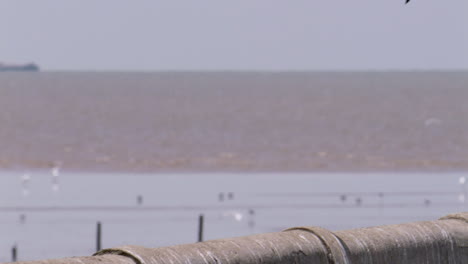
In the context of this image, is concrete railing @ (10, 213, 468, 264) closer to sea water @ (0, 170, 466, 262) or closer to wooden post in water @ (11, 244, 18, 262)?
wooden post in water @ (11, 244, 18, 262)

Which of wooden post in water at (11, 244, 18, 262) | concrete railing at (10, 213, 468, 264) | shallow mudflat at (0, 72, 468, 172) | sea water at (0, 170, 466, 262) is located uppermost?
shallow mudflat at (0, 72, 468, 172)

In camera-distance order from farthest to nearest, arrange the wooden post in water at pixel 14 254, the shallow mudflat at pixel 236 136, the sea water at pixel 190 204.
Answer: the shallow mudflat at pixel 236 136 < the sea water at pixel 190 204 < the wooden post in water at pixel 14 254

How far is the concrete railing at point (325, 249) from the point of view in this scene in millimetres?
4672

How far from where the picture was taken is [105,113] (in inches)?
5359

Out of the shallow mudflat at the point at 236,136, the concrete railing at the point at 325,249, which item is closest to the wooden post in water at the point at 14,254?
the concrete railing at the point at 325,249

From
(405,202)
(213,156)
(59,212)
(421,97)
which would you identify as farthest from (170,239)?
(421,97)

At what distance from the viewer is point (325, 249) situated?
17.8ft

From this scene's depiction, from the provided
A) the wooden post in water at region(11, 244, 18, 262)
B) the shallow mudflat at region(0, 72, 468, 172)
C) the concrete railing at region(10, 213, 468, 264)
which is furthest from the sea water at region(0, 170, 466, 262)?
the concrete railing at region(10, 213, 468, 264)

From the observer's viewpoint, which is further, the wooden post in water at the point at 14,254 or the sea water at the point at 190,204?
the sea water at the point at 190,204

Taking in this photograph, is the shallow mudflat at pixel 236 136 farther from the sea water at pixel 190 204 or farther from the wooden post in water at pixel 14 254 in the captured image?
the wooden post in water at pixel 14 254

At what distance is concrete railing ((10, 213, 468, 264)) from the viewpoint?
4672mm

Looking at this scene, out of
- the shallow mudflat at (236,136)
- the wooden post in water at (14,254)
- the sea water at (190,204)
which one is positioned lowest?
the wooden post in water at (14,254)

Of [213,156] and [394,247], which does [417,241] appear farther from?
[213,156]

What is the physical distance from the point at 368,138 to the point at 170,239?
212 ft
